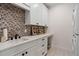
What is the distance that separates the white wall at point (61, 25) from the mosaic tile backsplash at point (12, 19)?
2527 millimetres

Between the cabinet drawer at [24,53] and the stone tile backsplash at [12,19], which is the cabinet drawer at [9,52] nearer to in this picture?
the cabinet drawer at [24,53]

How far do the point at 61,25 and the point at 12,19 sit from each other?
3.23 meters

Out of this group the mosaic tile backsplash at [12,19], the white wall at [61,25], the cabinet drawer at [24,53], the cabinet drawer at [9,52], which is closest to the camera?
the cabinet drawer at [9,52]

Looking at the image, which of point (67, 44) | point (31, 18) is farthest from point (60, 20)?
point (31, 18)

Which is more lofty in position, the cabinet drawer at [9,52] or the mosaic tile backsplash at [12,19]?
the mosaic tile backsplash at [12,19]

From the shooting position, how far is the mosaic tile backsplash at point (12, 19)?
2166 millimetres

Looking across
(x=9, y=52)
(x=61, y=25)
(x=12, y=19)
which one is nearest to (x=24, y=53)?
(x=9, y=52)

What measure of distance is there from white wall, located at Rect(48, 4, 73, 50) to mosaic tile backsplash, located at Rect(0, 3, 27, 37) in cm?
253

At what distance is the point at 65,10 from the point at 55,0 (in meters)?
3.52

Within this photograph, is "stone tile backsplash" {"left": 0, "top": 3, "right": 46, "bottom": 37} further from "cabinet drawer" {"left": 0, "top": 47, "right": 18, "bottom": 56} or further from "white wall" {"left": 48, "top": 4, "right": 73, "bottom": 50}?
"white wall" {"left": 48, "top": 4, "right": 73, "bottom": 50}

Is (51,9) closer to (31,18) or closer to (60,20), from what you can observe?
(60,20)

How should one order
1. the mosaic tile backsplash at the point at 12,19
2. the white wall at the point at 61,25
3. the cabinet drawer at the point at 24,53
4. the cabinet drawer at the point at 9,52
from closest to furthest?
the cabinet drawer at the point at 9,52
the cabinet drawer at the point at 24,53
the mosaic tile backsplash at the point at 12,19
the white wall at the point at 61,25

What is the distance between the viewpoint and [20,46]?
184 centimetres

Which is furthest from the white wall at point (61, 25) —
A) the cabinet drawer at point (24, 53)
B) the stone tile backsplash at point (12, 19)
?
the cabinet drawer at point (24, 53)
